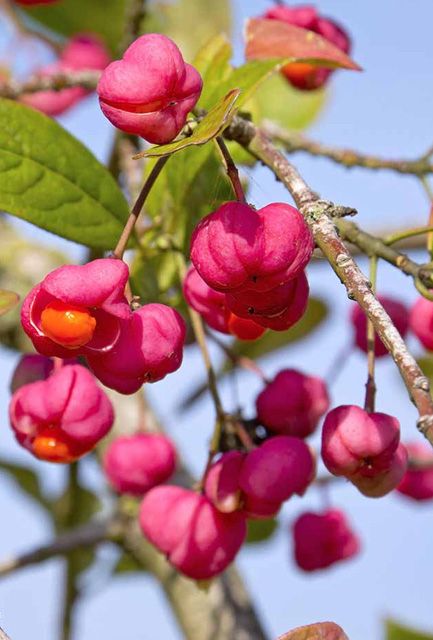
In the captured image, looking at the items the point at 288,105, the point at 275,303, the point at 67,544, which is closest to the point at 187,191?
the point at 275,303

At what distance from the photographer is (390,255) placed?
90 centimetres

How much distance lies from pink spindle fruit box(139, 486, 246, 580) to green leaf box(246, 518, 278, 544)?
0.77 meters

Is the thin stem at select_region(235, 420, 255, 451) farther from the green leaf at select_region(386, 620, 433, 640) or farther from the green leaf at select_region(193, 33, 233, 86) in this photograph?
the green leaf at select_region(386, 620, 433, 640)

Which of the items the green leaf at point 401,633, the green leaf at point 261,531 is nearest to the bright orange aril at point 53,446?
the green leaf at point 401,633

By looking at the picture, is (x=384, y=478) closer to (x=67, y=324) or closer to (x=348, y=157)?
(x=67, y=324)

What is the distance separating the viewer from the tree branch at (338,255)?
63cm

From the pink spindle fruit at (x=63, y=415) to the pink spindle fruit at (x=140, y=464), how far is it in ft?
0.69

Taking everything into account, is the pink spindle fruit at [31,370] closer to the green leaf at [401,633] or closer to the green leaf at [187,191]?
the green leaf at [187,191]

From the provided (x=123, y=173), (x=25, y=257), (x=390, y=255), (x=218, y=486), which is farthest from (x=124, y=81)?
(x=25, y=257)

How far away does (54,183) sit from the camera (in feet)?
3.36

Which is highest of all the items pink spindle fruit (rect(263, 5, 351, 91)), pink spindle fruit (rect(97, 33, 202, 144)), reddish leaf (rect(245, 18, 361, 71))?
pink spindle fruit (rect(263, 5, 351, 91))

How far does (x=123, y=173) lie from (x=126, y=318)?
73 centimetres

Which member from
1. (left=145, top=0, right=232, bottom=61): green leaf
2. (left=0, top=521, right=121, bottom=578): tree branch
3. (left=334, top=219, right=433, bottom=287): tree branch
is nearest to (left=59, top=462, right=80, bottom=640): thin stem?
(left=0, top=521, right=121, bottom=578): tree branch

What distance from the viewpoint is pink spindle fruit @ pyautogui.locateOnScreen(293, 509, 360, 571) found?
1.32 meters
